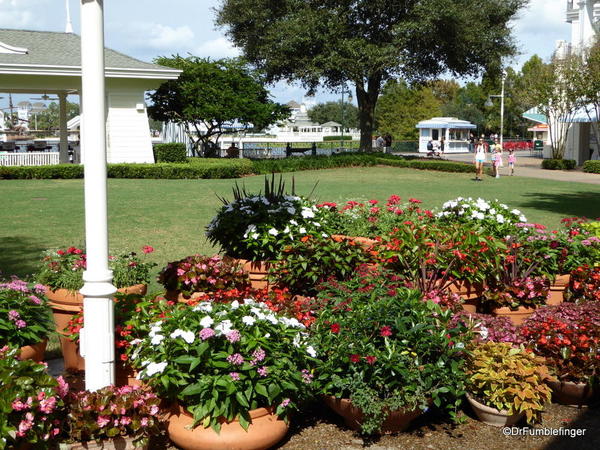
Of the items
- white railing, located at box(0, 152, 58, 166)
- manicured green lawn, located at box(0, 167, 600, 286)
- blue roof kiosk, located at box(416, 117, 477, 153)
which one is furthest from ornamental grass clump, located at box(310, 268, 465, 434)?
blue roof kiosk, located at box(416, 117, 477, 153)

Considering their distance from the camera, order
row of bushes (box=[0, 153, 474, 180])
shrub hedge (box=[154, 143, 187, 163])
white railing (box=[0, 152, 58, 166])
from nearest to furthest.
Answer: row of bushes (box=[0, 153, 474, 180]), white railing (box=[0, 152, 58, 166]), shrub hedge (box=[154, 143, 187, 163])

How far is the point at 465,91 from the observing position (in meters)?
84.4

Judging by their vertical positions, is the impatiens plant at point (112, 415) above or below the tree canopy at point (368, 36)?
below

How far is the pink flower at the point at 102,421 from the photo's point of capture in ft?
11.0

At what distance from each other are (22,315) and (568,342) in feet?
11.9

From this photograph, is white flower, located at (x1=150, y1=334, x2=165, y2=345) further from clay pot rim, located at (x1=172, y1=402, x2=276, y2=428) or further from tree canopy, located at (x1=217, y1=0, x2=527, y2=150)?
tree canopy, located at (x1=217, y1=0, x2=527, y2=150)

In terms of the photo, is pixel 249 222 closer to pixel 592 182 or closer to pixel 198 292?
pixel 198 292

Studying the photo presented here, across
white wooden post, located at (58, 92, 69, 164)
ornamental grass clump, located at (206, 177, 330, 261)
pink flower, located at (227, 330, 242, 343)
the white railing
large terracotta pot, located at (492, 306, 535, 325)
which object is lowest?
large terracotta pot, located at (492, 306, 535, 325)

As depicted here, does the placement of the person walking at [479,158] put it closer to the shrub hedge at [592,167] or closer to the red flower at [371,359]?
the shrub hedge at [592,167]

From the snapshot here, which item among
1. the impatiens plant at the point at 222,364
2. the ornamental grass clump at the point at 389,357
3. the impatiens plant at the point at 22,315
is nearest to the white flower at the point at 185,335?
the impatiens plant at the point at 222,364

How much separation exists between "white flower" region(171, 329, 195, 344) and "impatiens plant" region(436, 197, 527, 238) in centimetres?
370

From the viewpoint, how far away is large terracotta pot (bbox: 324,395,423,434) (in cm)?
385

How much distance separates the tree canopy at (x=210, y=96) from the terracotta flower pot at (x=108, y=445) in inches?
1104

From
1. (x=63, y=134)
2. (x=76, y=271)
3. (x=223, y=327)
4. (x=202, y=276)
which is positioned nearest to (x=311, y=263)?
(x=202, y=276)
